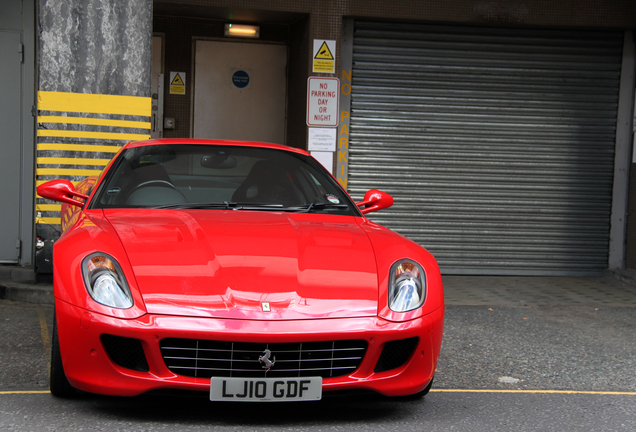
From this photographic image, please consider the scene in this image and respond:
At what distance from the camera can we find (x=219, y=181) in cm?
426

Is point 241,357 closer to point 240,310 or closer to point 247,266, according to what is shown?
point 240,310

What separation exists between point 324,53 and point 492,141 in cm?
237

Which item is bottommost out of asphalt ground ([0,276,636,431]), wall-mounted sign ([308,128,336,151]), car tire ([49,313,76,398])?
asphalt ground ([0,276,636,431])

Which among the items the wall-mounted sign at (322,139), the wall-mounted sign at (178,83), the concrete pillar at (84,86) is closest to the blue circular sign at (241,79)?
the wall-mounted sign at (178,83)

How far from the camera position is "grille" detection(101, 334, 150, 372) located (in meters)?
2.52

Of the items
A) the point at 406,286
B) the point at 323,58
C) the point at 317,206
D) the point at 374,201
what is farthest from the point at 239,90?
the point at 406,286

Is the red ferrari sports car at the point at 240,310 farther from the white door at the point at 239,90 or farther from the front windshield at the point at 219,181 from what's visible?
the white door at the point at 239,90

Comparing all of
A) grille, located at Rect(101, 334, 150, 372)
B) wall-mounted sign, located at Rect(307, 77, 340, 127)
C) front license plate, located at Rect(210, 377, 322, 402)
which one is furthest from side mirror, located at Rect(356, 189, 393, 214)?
wall-mounted sign, located at Rect(307, 77, 340, 127)

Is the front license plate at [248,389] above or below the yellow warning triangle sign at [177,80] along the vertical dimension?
below

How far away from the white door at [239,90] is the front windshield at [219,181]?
16.8ft

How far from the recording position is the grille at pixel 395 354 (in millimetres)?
2660

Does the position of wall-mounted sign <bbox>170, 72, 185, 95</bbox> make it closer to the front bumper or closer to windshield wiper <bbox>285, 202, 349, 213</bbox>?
windshield wiper <bbox>285, 202, 349, 213</bbox>

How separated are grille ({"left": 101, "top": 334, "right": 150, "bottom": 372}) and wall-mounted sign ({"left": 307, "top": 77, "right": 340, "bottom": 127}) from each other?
5.60 meters

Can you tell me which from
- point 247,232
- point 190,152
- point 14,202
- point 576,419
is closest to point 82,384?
point 247,232
